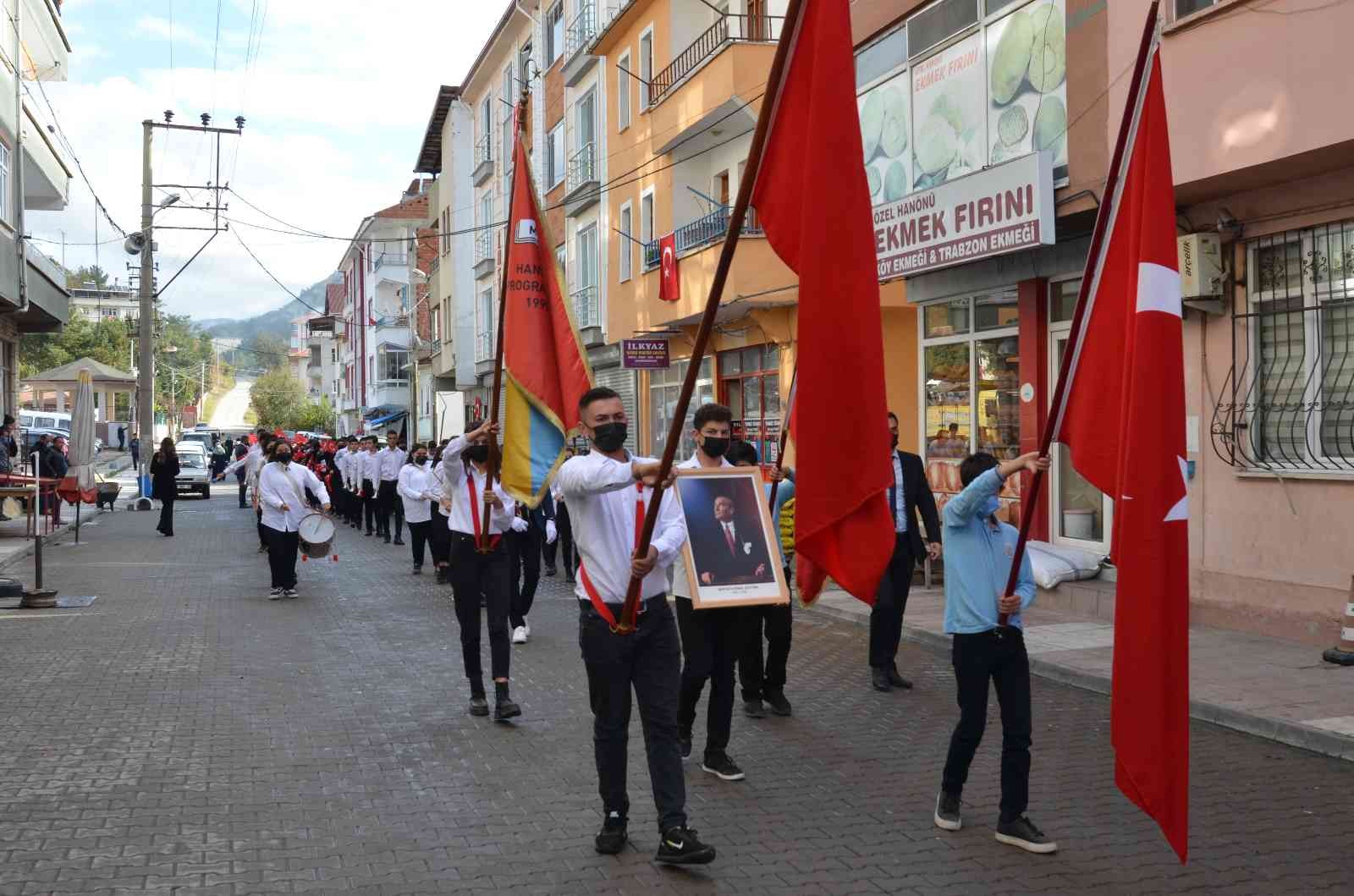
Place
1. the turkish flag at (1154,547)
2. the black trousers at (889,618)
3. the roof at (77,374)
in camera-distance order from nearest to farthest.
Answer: the turkish flag at (1154,547)
the black trousers at (889,618)
the roof at (77,374)

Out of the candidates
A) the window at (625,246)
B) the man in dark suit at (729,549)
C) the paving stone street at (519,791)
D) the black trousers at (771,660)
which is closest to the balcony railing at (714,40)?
the window at (625,246)

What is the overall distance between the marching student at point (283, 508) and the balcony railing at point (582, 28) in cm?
1719

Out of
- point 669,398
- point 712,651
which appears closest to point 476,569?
point 712,651

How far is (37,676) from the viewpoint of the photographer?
32.7ft

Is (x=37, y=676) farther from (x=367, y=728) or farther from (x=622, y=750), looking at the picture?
(x=622, y=750)

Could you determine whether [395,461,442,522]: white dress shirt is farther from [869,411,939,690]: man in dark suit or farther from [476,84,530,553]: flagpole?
[869,411,939,690]: man in dark suit

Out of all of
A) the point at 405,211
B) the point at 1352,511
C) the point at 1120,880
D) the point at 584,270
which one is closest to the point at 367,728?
the point at 1120,880

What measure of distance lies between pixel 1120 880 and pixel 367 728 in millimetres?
4770

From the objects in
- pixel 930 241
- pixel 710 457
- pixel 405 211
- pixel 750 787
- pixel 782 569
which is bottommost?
pixel 750 787

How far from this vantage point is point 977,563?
5852mm

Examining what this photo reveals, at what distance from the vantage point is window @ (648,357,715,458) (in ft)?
86.3

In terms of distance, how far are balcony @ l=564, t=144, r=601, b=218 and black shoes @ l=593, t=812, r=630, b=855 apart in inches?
1009

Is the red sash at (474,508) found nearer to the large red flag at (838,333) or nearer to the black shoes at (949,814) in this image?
the black shoes at (949,814)

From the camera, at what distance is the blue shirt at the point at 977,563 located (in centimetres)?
577
